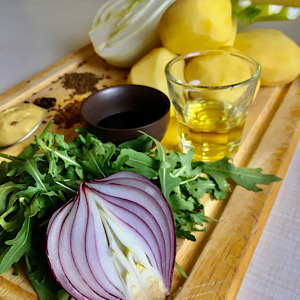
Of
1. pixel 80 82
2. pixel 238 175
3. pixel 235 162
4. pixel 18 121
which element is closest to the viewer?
pixel 238 175

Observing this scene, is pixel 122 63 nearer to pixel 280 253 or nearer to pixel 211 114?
pixel 211 114

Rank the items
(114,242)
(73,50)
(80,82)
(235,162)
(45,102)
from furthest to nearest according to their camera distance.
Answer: (73,50) < (80,82) < (45,102) < (235,162) < (114,242)

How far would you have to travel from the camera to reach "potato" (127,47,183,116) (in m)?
1.06

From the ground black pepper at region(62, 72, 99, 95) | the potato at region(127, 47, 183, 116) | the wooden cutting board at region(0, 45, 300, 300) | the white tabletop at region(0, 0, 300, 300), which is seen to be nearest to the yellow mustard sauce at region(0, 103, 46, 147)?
the wooden cutting board at region(0, 45, 300, 300)

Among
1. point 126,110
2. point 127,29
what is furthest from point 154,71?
→ point 127,29

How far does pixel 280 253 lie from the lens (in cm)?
73

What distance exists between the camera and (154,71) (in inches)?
41.9

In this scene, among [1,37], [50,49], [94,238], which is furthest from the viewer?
[1,37]

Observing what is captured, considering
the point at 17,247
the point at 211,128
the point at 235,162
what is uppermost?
the point at 17,247

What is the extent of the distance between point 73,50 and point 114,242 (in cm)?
119

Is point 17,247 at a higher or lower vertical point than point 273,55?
higher

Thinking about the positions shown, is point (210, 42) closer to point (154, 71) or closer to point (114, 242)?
point (154, 71)

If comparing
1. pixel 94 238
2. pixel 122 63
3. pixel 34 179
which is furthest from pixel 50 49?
pixel 94 238

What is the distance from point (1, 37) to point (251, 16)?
1.41 meters
